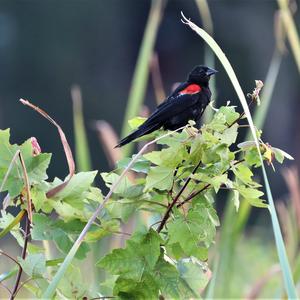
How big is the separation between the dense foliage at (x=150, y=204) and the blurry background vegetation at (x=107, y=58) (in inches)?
323

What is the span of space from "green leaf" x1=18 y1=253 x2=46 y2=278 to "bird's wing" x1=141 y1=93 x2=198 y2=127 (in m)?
0.80

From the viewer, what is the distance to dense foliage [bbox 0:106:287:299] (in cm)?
124

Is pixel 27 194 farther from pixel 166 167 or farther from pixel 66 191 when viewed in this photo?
pixel 166 167

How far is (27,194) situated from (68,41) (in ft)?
33.2

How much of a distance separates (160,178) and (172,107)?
103cm

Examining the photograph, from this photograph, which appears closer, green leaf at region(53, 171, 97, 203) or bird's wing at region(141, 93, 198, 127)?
green leaf at region(53, 171, 97, 203)

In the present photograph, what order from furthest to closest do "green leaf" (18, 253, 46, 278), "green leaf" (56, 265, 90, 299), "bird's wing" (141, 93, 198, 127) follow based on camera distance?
"bird's wing" (141, 93, 198, 127)
"green leaf" (56, 265, 90, 299)
"green leaf" (18, 253, 46, 278)

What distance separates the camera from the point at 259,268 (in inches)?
193

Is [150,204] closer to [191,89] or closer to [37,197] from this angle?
[37,197]

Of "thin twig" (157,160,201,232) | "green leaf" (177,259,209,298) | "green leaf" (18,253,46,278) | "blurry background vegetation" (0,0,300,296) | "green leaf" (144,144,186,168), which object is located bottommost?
"blurry background vegetation" (0,0,300,296)

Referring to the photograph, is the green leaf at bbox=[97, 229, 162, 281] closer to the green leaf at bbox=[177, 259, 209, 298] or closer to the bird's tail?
the green leaf at bbox=[177, 259, 209, 298]

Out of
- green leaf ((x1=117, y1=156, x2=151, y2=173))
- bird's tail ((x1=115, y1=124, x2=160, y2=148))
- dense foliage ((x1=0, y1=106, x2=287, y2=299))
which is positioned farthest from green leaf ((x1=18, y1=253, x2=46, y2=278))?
bird's tail ((x1=115, y1=124, x2=160, y2=148))

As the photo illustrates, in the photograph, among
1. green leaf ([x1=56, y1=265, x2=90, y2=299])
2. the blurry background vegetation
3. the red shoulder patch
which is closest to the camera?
green leaf ([x1=56, y1=265, x2=90, y2=299])

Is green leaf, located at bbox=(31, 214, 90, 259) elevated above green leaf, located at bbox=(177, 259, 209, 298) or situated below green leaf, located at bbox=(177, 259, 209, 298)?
above
